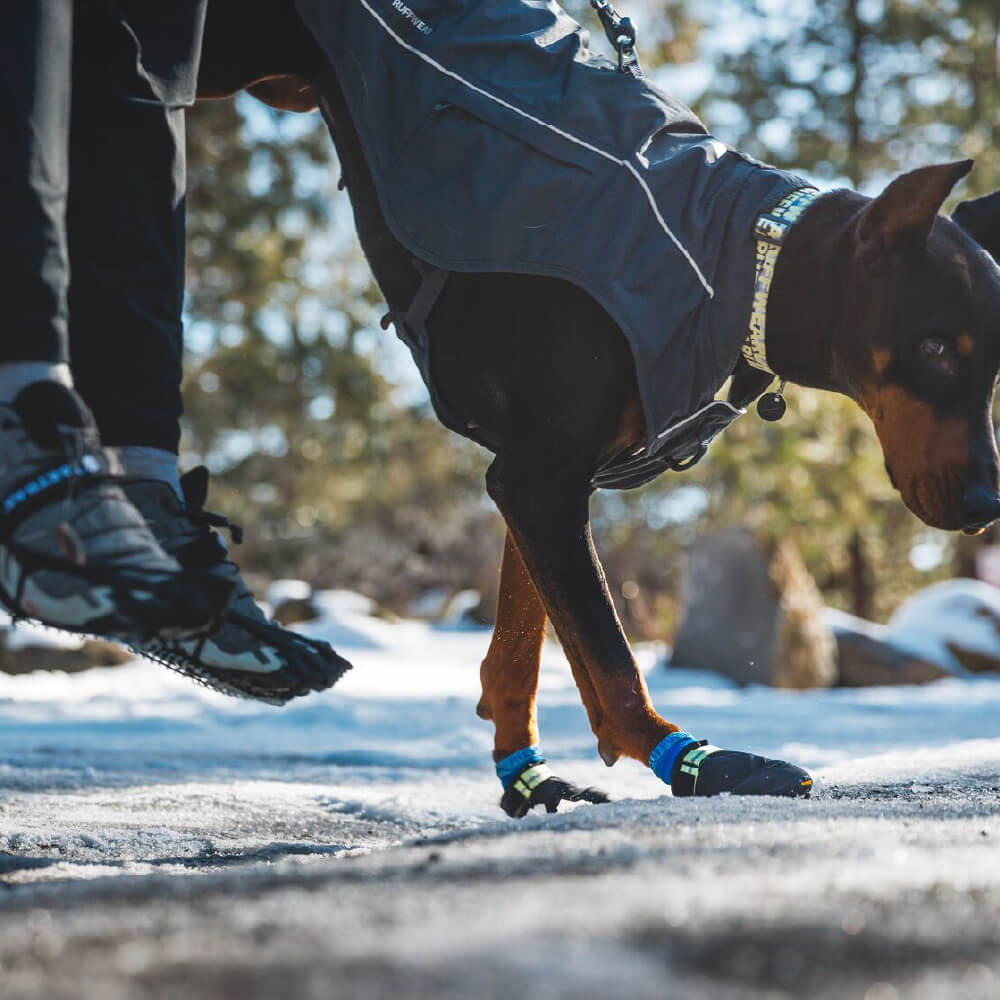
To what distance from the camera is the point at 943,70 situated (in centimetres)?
1255

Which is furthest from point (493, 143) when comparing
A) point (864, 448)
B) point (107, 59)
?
point (864, 448)

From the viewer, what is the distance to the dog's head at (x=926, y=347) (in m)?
2.04

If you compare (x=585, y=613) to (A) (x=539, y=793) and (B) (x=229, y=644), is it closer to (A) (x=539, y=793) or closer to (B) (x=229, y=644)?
→ (A) (x=539, y=793)

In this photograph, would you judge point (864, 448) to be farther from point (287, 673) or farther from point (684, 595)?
point (287, 673)

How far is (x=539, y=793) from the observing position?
236 cm

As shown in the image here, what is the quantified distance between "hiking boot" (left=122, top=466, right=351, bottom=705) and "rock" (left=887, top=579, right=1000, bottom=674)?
29.8 feet

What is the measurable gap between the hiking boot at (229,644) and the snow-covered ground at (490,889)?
0.25 m

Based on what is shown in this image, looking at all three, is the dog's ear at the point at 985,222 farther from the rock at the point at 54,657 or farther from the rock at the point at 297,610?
the rock at the point at 297,610

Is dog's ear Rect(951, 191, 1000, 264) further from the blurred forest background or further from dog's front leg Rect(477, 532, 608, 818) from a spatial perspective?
the blurred forest background

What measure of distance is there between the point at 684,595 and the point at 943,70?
6.61 m

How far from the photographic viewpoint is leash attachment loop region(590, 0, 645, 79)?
229cm

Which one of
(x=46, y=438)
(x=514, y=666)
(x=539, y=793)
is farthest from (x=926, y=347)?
(x=46, y=438)

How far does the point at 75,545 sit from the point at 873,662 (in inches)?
377

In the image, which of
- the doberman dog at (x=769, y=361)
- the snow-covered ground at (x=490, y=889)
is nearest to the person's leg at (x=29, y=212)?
the snow-covered ground at (x=490, y=889)
